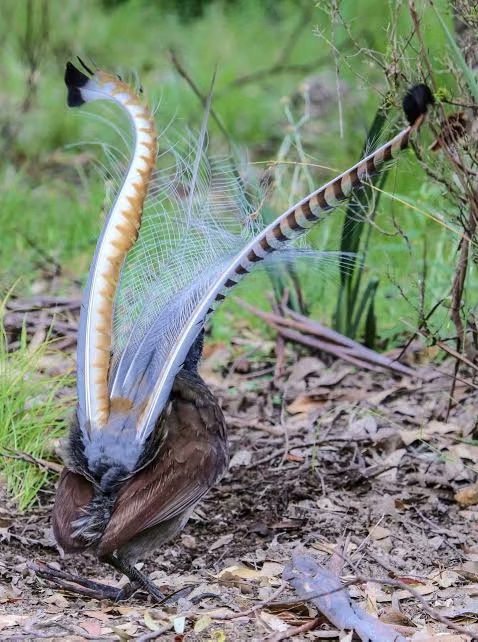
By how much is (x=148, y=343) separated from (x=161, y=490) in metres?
0.55

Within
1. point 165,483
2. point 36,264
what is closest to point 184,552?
point 165,483

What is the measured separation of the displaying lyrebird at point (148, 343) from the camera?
3.58m

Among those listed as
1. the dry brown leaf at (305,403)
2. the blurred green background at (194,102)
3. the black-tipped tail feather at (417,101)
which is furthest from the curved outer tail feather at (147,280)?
the blurred green background at (194,102)

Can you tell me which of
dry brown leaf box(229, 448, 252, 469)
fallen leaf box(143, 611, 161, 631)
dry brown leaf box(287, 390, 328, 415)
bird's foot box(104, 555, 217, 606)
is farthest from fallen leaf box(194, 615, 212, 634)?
dry brown leaf box(287, 390, 328, 415)

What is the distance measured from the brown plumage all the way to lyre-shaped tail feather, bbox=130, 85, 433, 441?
0.47 ft

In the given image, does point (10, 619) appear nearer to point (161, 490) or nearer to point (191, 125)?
point (161, 490)

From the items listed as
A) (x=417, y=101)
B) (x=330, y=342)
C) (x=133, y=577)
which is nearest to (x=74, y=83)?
(x=417, y=101)

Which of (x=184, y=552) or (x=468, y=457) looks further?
(x=468, y=457)

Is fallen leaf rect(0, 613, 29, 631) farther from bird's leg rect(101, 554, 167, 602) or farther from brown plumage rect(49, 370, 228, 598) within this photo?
bird's leg rect(101, 554, 167, 602)

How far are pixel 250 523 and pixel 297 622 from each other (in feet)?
3.48

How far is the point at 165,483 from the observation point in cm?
366

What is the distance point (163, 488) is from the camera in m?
3.64

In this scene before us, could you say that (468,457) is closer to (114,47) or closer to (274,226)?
(274,226)

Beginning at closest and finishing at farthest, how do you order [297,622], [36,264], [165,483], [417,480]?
[297,622] → [165,483] → [417,480] → [36,264]
